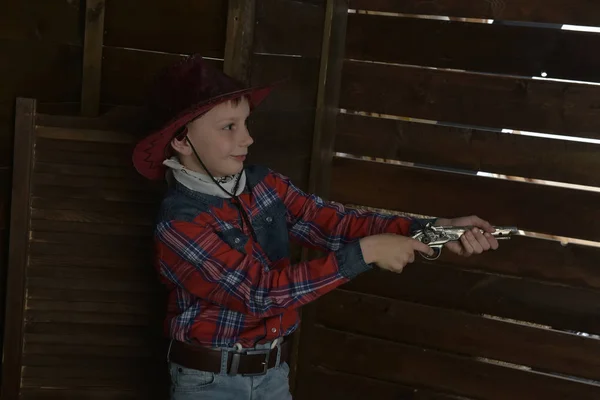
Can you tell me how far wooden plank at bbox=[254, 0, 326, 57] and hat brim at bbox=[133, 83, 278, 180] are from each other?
0.96 ft

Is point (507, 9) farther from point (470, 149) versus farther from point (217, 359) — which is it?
point (217, 359)

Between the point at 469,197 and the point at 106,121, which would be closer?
the point at 106,121

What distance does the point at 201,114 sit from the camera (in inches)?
78.5

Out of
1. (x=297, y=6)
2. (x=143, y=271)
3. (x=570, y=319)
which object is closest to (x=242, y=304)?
(x=143, y=271)

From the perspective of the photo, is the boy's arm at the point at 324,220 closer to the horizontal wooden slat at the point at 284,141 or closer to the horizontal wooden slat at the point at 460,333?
the horizontal wooden slat at the point at 284,141

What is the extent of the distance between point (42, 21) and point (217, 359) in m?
1.29

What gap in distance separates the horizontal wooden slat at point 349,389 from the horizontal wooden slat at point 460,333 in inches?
6.9

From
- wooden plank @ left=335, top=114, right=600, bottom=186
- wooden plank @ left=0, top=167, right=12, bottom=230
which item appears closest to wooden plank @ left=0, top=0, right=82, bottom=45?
wooden plank @ left=0, top=167, right=12, bottom=230

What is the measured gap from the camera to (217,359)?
2.01 metres

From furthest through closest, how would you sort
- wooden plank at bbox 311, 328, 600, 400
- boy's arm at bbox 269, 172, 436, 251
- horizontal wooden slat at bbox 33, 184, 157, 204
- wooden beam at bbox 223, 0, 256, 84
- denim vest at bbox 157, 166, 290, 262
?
1. wooden plank at bbox 311, 328, 600, 400
2. horizontal wooden slat at bbox 33, 184, 157, 204
3. wooden beam at bbox 223, 0, 256, 84
4. boy's arm at bbox 269, 172, 436, 251
5. denim vest at bbox 157, 166, 290, 262

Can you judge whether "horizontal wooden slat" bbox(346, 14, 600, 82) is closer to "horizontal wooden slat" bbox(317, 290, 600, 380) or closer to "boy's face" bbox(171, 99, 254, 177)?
"horizontal wooden slat" bbox(317, 290, 600, 380)

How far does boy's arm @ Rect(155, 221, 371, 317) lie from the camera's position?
1.88 m

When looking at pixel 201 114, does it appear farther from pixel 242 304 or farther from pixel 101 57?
pixel 101 57

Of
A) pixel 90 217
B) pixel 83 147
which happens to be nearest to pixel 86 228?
pixel 90 217
